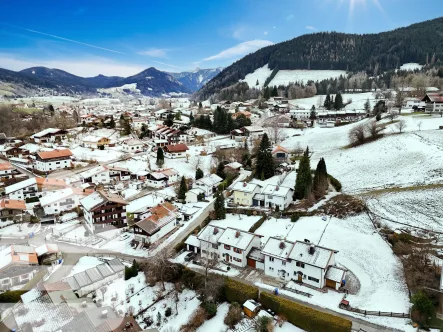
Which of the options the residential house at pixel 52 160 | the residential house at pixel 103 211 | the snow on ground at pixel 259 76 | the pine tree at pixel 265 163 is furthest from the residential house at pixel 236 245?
the snow on ground at pixel 259 76

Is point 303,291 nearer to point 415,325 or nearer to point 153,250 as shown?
point 415,325

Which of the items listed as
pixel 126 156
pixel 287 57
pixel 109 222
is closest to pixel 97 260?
pixel 109 222

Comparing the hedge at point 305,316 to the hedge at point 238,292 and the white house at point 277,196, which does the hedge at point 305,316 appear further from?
the white house at point 277,196

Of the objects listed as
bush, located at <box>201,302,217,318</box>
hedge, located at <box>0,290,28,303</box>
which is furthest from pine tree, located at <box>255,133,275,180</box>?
hedge, located at <box>0,290,28,303</box>

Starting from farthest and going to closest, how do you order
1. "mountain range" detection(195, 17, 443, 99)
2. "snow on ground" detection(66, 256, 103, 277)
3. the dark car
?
"mountain range" detection(195, 17, 443, 99), "snow on ground" detection(66, 256, 103, 277), the dark car

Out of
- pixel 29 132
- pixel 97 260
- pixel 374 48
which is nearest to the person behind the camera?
pixel 97 260

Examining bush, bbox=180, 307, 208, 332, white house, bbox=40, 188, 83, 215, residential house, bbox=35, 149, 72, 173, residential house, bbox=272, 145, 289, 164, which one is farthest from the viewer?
residential house, bbox=35, 149, 72, 173

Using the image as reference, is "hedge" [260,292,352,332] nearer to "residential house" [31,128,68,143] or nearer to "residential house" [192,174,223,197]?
"residential house" [192,174,223,197]
